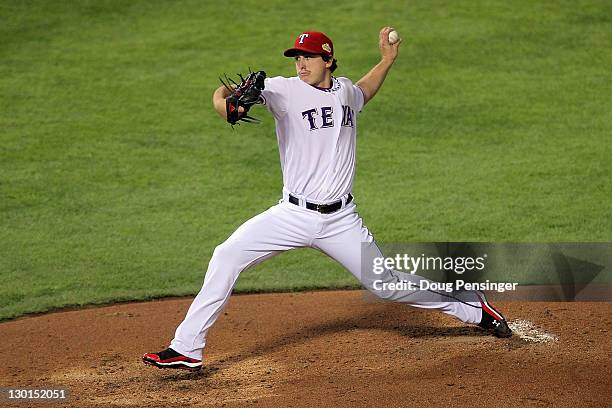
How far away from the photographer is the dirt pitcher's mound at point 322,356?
213 inches

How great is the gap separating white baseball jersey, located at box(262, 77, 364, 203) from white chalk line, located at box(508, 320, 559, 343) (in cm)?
154

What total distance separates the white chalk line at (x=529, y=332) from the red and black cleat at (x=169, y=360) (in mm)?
2134

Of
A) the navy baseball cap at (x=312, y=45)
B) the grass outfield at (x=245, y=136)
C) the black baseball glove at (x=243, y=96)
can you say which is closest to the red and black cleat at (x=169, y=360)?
the black baseball glove at (x=243, y=96)

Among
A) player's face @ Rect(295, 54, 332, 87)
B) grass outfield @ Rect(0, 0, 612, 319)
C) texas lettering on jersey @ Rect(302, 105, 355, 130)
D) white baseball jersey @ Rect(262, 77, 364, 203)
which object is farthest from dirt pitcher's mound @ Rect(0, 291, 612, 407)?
player's face @ Rect(295, 54, 332, 87)

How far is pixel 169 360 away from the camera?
19.0 ft

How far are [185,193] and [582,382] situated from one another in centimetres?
536

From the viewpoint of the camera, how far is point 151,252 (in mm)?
8797

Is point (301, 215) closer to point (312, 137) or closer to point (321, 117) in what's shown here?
point (312, 137)

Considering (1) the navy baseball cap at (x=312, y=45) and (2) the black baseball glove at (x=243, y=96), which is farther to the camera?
(1) the navy baseball cap at (x=312, y=45)

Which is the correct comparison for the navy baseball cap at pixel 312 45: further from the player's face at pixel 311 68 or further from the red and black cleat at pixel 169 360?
the red and black cleat at pixel 169 360

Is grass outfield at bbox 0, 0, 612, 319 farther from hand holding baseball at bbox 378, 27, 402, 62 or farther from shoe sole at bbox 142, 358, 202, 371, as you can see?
hand holding baseball at bbox 378, 27, 402, 62

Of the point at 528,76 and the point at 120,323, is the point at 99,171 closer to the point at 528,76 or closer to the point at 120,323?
the point at 120,323

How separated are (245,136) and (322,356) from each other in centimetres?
539

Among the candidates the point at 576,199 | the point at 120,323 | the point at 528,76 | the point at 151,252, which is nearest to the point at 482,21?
the point at 528,76
